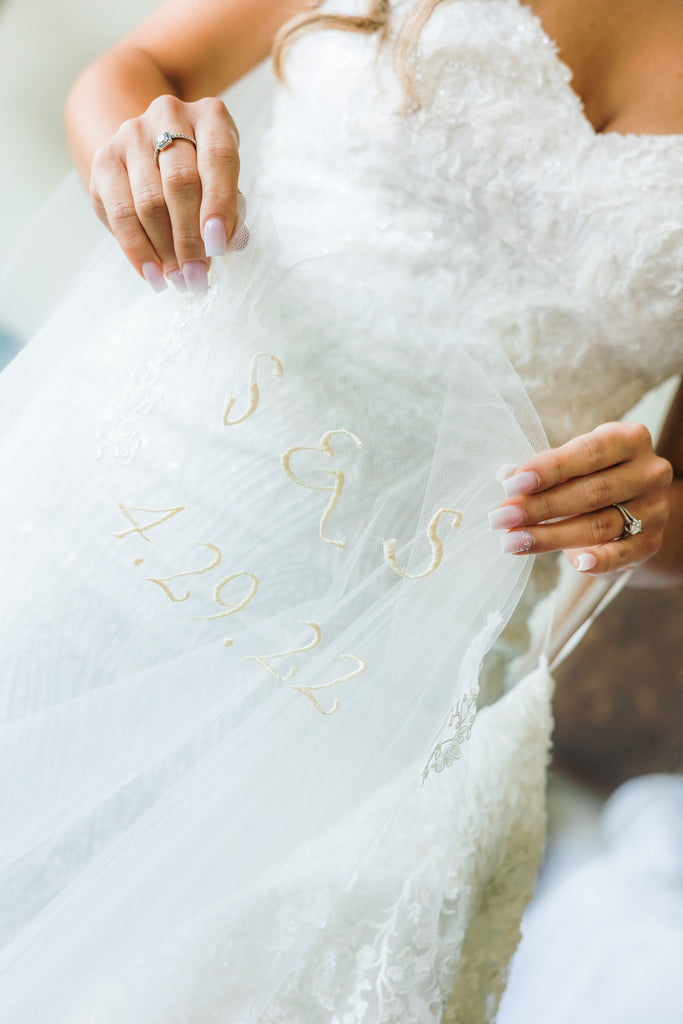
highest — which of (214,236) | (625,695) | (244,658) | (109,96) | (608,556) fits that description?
(109,96)

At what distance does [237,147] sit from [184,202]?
0.18ft

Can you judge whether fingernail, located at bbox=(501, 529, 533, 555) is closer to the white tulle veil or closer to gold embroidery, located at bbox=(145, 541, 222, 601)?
the white tulle veil

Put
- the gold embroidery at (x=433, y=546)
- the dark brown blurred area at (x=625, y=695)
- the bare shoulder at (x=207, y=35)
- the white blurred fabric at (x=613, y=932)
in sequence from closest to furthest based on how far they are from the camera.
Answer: the gold embroidery at (x=433, y=546), the white blurred fabric at (x=613, y=932), the bare shoulder at (x=207, y=35), the dark brown blurred area at (x=625, y=695)

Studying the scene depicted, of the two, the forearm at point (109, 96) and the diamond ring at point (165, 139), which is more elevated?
the forearm at point (109, 96)

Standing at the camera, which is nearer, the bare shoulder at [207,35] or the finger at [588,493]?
the finger at [588,493]

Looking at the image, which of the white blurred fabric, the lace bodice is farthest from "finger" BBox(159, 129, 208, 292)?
the white blurred fabric

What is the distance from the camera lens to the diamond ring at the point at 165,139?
1.46 feet

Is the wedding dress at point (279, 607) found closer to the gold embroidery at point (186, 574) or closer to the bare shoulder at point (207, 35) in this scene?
the gold embroidery at point (186, 574)

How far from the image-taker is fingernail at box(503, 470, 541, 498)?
0.39m

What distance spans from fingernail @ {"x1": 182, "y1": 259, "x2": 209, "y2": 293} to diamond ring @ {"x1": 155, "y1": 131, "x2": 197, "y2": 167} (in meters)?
0.07

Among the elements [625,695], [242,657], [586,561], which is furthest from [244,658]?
[625,695]

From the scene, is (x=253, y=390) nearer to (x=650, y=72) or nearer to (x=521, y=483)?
(x=521, y=483)

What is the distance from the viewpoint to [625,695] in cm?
83

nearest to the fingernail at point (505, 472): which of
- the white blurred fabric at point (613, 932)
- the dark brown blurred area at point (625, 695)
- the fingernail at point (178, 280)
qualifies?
the fingernail at point (178, 280)
